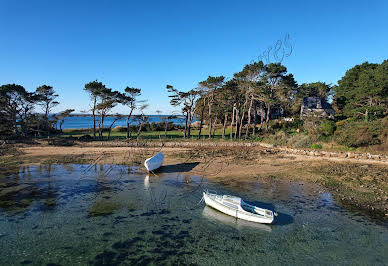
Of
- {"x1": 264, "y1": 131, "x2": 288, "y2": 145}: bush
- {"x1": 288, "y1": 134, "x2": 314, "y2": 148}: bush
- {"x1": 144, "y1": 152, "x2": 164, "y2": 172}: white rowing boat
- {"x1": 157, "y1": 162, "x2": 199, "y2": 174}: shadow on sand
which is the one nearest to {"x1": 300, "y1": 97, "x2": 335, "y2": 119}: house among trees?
{"x1": 264, "y1": 131, "x2": 288, "y2": 145}: bush

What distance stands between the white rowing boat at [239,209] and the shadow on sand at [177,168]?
9540 millimetres

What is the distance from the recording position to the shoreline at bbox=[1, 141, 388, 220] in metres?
18.6

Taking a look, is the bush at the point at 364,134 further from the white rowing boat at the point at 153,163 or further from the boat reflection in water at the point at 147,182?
the boat reflection in water at the point at 147,182

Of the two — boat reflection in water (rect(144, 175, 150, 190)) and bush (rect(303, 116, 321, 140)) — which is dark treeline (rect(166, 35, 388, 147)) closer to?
bush (rect(303, 116, 321, 140))

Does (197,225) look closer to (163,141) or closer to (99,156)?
(99,156)

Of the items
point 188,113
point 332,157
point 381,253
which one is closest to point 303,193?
point 381,253

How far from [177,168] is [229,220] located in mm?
12260

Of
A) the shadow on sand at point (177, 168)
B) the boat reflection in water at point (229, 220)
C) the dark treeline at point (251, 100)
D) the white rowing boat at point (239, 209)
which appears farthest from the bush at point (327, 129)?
the boat reflection in water at point (229, 220)

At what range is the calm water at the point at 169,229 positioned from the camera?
420 inches

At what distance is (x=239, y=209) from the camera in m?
14.3

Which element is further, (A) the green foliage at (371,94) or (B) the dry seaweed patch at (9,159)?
(A) the green foliage at (371,94)

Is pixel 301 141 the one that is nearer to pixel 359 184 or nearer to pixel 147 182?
pixel 359 184

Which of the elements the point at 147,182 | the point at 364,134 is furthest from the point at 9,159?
the point at 364,134

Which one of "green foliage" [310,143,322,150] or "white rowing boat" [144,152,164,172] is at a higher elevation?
"green foliage" [310,143,322,150]
